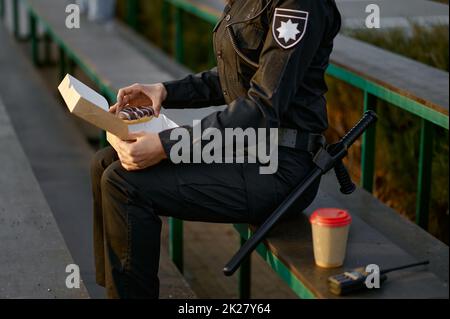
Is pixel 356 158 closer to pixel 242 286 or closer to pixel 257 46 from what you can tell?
pixel 242 286

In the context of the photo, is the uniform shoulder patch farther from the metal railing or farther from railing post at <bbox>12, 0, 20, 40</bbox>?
railing post at <bbox>12, 0, 20, 40</bbox>

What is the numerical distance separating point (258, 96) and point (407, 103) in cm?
158

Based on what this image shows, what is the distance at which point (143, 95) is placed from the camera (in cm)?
305

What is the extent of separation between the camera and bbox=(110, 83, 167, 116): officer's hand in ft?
9.86

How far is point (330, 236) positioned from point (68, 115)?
468 centimetres

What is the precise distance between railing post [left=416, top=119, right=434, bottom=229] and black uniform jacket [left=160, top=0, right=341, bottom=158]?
1.28 metres

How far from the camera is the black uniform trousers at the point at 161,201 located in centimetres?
257

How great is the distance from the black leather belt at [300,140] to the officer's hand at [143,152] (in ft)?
1.06

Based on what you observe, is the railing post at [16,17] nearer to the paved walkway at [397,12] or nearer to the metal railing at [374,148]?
the paved walkway at [397,12]

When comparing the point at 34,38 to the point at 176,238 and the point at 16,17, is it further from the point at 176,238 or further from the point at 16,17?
the point at 176,238

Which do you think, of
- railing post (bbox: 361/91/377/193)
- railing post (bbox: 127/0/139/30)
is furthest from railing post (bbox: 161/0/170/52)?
railing post (bbox: 361/91/377/193)

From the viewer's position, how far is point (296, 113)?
267cm

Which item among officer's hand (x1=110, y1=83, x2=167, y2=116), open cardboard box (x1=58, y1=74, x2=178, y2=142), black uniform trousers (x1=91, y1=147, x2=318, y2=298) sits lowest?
black uniform trousers (x1=91, y1=147, x2=318, y2=298)

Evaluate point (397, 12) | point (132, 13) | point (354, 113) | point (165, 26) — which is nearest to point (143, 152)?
point (354, 113)
